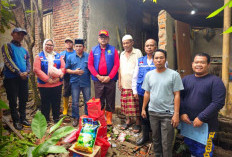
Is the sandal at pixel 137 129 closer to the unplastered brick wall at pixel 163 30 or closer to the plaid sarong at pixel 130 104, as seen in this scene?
the plaid sarong at pixel 130 104

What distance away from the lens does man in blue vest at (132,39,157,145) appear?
2.87 meters

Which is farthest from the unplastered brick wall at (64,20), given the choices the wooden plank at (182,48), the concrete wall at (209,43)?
the concrete wall at (209,43)

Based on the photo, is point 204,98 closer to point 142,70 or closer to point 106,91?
point 142,70

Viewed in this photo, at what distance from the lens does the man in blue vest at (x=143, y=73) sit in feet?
9.43

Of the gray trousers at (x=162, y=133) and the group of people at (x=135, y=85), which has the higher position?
the group of people at (x=135, y=85)

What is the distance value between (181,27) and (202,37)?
5.17m

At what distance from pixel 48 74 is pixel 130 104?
190cm

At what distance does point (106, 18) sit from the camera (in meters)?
5.55

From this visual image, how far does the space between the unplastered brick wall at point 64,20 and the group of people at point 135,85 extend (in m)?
1.31


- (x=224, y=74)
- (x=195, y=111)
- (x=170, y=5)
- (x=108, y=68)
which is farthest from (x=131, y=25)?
(x=195, y=111)

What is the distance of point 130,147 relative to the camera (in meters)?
3.00

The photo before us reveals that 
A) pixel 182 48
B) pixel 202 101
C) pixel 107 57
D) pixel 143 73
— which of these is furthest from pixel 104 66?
pixel 182 48

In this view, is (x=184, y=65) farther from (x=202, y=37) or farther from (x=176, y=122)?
(x=202, y=37)

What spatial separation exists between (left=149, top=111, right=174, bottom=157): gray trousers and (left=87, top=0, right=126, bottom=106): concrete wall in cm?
270
